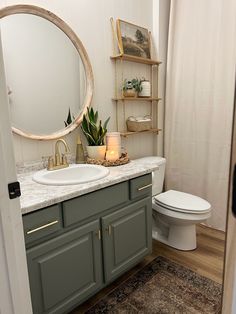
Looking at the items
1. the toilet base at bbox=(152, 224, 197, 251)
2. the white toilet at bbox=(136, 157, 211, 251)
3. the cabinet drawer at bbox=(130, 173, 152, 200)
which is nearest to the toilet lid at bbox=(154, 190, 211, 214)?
the white toilet at bbox=(136, 157, 211, 251)

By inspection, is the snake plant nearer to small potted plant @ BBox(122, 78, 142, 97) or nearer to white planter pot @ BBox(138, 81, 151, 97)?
small potted plant @ BBox(122, 78, 142, 97)

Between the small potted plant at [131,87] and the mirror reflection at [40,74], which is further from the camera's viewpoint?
the small potted plant at [131,87]

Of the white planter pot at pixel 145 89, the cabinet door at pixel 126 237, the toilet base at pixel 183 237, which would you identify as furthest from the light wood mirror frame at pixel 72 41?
the toilet base at pixel 183 237

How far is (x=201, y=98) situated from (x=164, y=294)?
1.70 meters

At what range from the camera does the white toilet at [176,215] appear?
189 cm

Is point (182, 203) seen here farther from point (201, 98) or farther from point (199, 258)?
point (201, 98)

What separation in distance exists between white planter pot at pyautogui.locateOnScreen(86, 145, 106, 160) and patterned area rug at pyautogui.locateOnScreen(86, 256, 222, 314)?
36.7 inches

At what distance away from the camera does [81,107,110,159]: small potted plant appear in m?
1.84

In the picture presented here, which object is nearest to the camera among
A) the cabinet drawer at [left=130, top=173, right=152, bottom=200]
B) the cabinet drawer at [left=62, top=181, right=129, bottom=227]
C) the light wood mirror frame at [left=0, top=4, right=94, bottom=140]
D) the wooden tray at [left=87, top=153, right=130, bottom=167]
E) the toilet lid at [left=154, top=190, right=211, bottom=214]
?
the cabinet drawer at [left=62, top=181, right=129, bottom=227]

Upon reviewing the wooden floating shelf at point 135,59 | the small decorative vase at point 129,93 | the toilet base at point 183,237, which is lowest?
the toilet base at point 183,237

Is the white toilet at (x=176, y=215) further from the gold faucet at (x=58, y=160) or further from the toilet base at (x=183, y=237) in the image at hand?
the gold faucet at (x=58, y=160)

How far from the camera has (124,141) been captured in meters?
2.24

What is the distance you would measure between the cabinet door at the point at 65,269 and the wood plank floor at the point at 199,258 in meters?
0.22

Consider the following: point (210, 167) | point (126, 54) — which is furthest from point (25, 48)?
point (210, 167)
